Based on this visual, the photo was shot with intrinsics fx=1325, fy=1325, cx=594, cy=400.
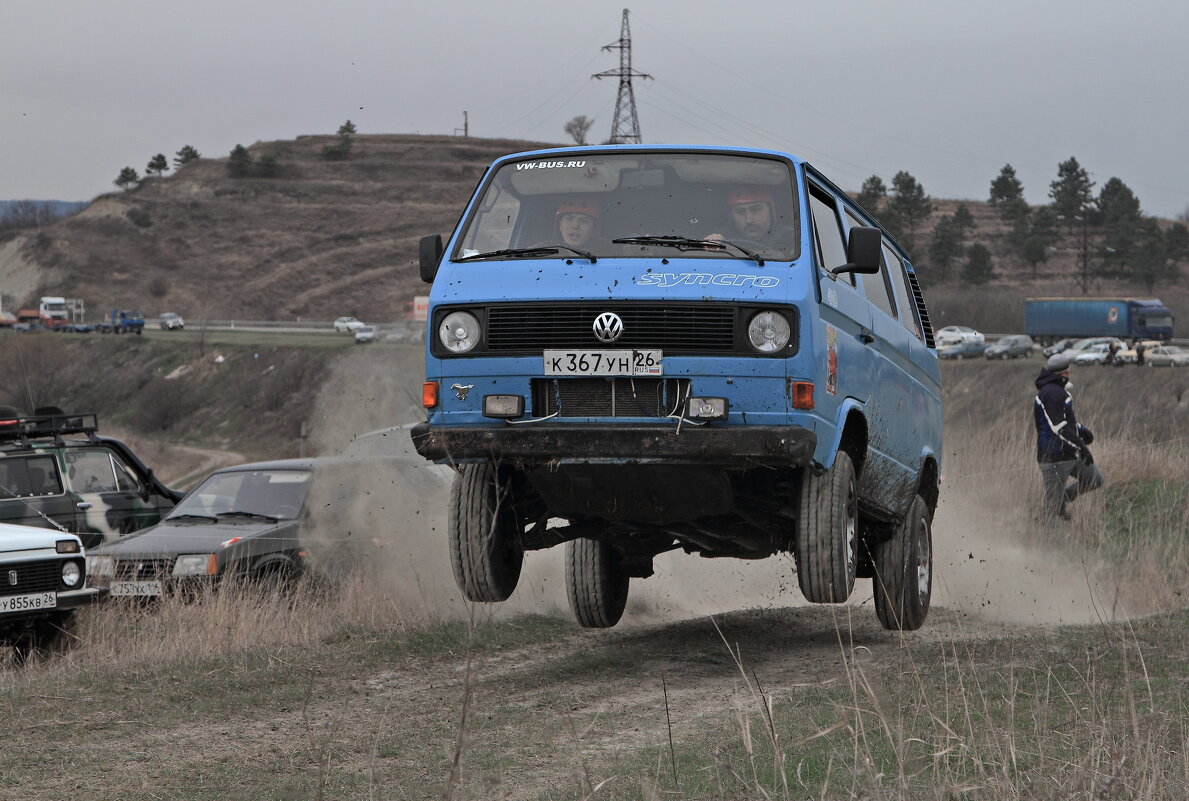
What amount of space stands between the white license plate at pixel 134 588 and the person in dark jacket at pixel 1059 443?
900 centimetres

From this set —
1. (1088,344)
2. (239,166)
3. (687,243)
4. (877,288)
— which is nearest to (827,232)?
(687,243)

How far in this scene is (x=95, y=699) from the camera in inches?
290

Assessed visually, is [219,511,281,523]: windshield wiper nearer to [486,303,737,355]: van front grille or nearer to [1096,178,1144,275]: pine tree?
[486,303,737,355]: van front grille

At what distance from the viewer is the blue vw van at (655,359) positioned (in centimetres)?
621

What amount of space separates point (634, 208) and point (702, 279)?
0.82 metres

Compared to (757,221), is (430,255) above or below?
below

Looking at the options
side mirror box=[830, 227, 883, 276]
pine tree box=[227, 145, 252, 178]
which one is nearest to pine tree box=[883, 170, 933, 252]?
pine tree box=[227, 145, 252, 178]

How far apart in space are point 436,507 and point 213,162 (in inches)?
4749

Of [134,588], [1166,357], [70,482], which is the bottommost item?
[134,588]

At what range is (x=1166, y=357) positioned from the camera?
50.7 m

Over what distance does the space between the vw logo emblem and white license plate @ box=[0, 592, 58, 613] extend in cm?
605

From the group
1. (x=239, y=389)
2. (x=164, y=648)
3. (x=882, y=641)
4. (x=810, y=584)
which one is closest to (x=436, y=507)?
(x=164, y=648)

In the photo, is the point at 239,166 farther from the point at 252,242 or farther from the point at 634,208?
the point at 634,208

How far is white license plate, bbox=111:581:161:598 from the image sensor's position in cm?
1095
